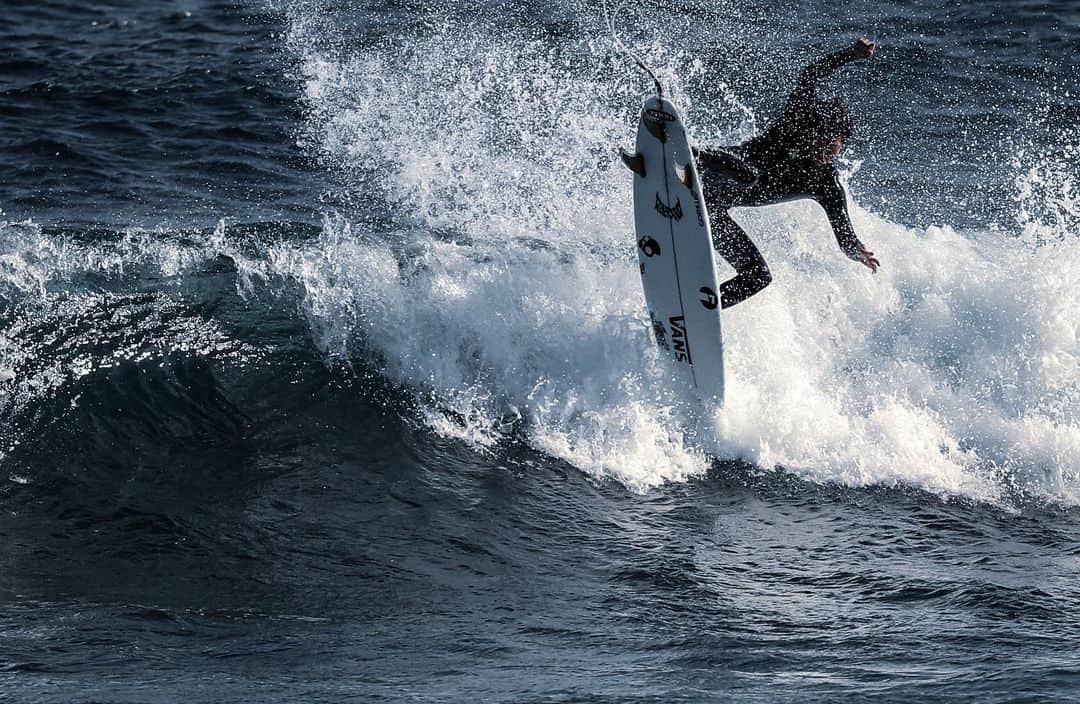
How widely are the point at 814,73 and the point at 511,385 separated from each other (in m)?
3.02

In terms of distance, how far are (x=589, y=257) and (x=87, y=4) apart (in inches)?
395

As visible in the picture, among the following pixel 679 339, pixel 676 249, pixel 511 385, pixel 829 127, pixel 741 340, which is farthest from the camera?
pixel 741 340

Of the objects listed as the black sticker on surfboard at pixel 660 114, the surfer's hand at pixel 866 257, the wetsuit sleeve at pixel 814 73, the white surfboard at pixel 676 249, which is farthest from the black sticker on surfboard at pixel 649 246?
the surfer's hand at pixel 866 257

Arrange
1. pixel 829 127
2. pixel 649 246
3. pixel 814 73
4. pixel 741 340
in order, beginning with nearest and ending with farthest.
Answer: pixel 814 73
pixel 829 127
pixel 649 246
pixel 741 340

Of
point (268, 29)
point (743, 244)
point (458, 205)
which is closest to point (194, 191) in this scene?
point (458, 205)

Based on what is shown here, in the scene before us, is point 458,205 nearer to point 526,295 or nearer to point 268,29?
point 526,295

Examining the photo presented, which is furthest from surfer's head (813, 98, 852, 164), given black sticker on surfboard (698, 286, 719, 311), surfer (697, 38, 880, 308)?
black sticker on surfboard (698, 286, 719, 311)

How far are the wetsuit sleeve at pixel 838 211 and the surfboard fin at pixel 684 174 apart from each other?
1.01 metres

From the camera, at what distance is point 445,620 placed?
21.9ft

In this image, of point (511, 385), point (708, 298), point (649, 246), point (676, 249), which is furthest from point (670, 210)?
point (511, 385)

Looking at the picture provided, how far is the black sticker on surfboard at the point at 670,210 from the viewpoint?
8070 mm

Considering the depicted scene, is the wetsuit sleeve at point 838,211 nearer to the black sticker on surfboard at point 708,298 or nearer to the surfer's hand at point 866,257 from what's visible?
the surfer's hand at point 866,257

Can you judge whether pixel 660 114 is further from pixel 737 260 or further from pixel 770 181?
pixel 737 260

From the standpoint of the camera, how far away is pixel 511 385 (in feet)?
30.4
